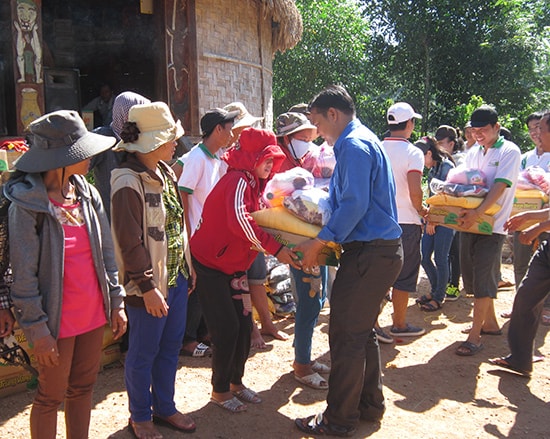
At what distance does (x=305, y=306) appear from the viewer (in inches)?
159

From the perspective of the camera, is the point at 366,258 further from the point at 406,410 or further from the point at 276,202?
the point at 406,410

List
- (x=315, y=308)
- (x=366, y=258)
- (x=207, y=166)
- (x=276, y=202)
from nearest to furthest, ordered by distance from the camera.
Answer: (x=366, y=258) < (x=276, y=202) < (x=315, y=308) < (x=207, y=166)

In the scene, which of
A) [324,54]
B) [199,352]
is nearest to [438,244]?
[199,352]

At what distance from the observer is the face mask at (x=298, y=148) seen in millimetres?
4691

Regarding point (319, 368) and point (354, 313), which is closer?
point (354, 313)

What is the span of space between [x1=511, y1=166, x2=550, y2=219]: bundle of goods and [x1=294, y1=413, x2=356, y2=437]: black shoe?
2.93 meters

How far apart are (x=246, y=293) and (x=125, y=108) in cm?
141

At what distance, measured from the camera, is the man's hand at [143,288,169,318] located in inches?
117

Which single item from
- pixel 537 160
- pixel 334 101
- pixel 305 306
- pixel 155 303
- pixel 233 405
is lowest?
pixel 233 405

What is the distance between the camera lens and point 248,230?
10.9 ft

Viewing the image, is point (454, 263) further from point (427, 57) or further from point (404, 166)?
point (427, 57)

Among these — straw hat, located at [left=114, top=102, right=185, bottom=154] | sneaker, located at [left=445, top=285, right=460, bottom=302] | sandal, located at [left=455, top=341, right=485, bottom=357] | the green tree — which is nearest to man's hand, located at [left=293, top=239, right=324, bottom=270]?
straw hat, located at [left=114, top=102, right=185, bottom=154]

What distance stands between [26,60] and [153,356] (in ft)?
17.3

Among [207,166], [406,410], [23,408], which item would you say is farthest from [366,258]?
[23,408]
